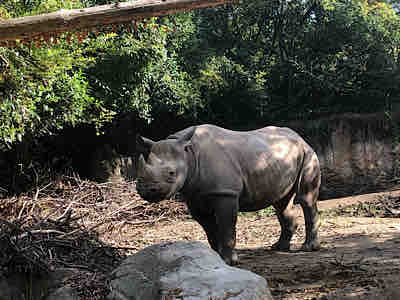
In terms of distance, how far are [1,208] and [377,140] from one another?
10.5 meters

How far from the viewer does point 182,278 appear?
3180 millimetres

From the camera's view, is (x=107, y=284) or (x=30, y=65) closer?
(x=107, y=284)

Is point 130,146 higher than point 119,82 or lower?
lower

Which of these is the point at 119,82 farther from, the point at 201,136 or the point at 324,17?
the point at 324,17

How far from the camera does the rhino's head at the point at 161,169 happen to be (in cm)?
455

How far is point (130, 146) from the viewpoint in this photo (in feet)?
43.3

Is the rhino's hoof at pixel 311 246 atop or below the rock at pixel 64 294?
below

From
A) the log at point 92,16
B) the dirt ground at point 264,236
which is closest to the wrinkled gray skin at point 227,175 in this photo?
the dirt ground at point 264,236

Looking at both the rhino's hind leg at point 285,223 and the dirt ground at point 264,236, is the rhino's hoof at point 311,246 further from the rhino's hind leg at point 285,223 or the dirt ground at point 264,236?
the rhino's hind leg at point 285,223

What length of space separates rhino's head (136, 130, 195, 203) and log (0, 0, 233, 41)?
5.38ft

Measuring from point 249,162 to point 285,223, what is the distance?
1379 millimetres

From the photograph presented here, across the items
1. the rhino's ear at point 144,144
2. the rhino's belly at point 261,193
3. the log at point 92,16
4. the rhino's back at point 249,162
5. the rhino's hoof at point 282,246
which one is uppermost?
the log at point 92,16

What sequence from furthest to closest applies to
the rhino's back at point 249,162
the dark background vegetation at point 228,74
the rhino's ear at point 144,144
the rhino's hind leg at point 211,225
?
the dark background vegetation at point 228,74, the rhino's hind leg at point 211,225, the rhino's back at point 249,162, the rhino's ear at point 144,144

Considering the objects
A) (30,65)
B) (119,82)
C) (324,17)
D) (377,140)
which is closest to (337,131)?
(377,140)
